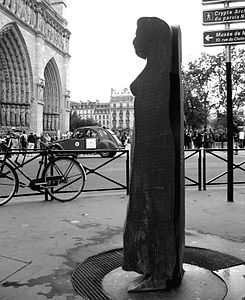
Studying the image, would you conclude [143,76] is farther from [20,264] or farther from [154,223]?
[20,264]


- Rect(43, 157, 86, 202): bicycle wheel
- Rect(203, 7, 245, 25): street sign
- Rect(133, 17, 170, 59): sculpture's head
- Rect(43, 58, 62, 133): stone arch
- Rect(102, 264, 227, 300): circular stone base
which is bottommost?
Rect(102, 264, 227, 300): circular stone base

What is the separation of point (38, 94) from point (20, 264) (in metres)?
42.6

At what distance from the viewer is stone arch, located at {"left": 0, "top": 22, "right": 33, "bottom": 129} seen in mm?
39969

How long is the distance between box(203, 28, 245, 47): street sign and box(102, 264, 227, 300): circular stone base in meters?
4.04

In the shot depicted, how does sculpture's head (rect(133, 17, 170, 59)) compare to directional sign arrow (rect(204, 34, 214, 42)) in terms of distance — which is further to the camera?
directional sign arrow (rect(204, 34, 214, 42))

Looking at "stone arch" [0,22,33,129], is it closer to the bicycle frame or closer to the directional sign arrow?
the bicycle frame

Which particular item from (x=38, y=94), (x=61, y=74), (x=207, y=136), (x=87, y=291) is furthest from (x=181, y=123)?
(x=61, y=74)

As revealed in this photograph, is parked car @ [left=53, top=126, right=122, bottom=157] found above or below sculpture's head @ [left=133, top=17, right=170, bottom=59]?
below

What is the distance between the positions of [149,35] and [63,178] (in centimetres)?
422

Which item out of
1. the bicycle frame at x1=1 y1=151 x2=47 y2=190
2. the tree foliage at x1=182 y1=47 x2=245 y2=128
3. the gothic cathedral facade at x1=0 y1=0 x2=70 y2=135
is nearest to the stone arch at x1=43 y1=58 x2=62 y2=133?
the gothic cathedral facade at x1=0 y1=0 x2=70 y2=135

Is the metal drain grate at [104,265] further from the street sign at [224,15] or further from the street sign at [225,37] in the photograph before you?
the street sign at [224,15]

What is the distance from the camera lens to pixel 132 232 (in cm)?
262

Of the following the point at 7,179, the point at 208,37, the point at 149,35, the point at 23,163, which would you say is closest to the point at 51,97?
the point at 23,163

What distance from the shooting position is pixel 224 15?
5637mm
